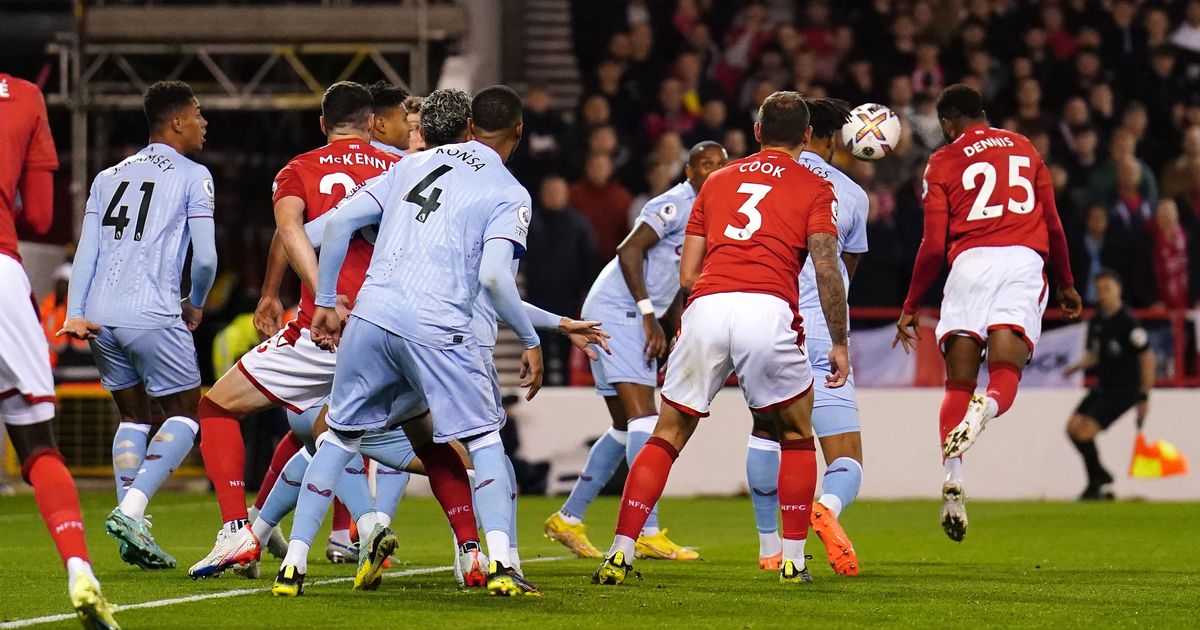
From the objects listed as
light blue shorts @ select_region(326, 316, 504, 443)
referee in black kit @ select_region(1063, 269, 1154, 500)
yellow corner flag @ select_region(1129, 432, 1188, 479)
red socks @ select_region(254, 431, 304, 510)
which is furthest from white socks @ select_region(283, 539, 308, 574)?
yellow corner flag @ select_region(1129, 432, 1188, 479)

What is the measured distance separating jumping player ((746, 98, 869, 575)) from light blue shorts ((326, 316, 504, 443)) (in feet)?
6.75

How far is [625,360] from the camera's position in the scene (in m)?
10.2

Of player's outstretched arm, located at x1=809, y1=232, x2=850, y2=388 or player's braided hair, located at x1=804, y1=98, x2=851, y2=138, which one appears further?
player's braided hair, located at x1=804, y1=98, x2=851, y2=138

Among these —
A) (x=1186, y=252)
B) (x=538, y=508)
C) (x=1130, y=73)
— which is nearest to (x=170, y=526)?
(x=538, y=508)

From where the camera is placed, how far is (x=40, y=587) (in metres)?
7.54

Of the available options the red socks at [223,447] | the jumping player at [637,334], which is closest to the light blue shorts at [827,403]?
the jumping player at [637,334]

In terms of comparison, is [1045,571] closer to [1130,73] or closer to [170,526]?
[170,526]

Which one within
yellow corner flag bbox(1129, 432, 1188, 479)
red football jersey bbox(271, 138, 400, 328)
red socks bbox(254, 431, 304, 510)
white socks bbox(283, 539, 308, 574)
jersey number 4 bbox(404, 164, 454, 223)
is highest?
red football jersey bbox(271, 138, 400, 328)

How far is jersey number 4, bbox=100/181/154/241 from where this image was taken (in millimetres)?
8766

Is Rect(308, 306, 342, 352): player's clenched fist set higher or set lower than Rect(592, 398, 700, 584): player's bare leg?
higher

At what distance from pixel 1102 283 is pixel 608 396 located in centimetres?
756

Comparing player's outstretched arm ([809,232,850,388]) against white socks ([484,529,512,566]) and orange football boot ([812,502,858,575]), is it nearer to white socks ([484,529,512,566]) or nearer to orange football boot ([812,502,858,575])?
orange football boot ([812,502,858,575])

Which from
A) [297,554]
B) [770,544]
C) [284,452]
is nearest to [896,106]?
[770,544]

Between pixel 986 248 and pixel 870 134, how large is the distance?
0.86 m
